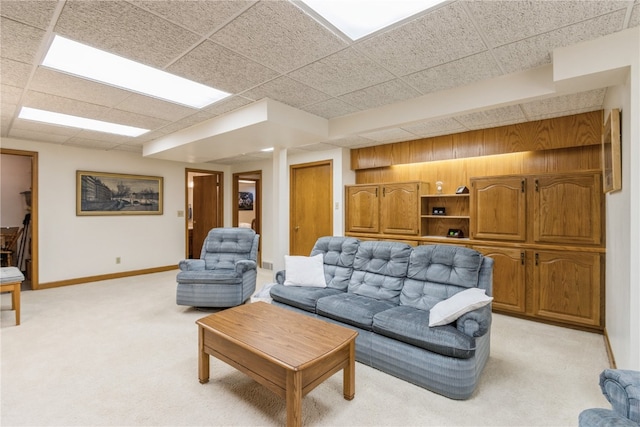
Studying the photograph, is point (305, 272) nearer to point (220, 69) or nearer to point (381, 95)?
point (381, 95)

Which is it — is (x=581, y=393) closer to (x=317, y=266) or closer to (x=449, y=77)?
(x=317, y=266)

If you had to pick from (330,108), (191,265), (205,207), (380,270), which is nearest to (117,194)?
(205,207)

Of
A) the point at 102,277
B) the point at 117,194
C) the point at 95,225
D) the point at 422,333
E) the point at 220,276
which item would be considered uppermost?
the point at 117,194

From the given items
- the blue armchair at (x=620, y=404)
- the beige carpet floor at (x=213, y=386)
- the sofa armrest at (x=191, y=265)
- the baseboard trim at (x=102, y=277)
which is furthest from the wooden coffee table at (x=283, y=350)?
the baseboard trim at (x=102, y=277)

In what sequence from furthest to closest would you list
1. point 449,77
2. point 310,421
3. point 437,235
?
point 437,235 < point 449,77 < point 310,421

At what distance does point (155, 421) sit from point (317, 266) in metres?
1.96

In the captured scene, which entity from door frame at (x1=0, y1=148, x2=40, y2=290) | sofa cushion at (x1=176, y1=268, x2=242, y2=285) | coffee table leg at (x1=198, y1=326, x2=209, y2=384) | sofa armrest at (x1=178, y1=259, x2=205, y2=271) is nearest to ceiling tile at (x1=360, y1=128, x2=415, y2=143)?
sofa cushion at (x1=176, y1=268, x2=242, y2=285)

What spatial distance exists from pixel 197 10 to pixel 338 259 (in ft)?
8.39

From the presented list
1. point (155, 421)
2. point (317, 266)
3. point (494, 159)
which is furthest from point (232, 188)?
point (155, 421)

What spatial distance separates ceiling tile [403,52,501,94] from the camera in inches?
96.0

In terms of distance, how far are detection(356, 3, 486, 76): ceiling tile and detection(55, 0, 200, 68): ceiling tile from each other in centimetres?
125

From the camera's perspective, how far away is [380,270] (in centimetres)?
318

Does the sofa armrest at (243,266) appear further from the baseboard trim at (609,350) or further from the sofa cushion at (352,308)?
the baseboard trim at (609,350)

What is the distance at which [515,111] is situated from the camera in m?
3.35
